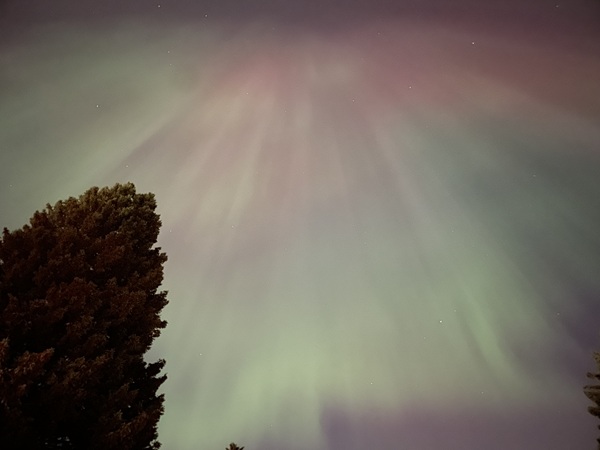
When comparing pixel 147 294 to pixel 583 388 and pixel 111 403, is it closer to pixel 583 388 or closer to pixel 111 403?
pixel 111 403

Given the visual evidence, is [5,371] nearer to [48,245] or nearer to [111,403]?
[111,403]

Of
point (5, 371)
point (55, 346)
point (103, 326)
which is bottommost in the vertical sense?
point (5, 371)

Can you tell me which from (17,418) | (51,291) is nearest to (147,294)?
(51,291)

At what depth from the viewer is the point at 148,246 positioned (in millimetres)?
12773

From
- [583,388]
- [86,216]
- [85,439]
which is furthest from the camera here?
[583,388]

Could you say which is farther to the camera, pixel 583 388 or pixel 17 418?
pixel 583 388

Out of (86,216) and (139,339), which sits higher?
(86,216)

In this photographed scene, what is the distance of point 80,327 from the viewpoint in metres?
9.84

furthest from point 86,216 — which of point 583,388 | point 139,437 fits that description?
point 583,388

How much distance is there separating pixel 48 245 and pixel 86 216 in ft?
4.90

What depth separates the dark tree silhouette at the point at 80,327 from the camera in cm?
900

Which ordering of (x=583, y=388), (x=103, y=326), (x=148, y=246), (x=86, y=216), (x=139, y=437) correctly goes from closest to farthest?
(x=103, y=326)
(x=139, y=437)
(x=86, y=216)
(x=148, y=246)
(x=583, y=388)

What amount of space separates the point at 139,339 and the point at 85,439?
2.67m

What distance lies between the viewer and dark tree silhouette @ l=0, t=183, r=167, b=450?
9000 mm
